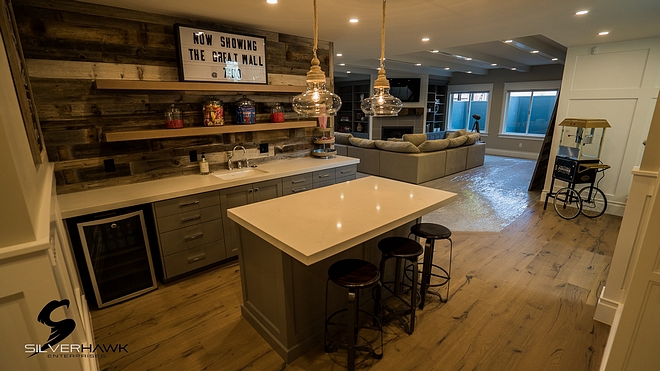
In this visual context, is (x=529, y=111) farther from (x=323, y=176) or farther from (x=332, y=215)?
(x=332, y=215)

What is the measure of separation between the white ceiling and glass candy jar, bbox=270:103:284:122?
839mm

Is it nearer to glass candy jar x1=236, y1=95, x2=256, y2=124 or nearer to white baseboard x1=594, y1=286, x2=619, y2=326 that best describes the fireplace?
glass candy jar x1=236, y1=95, x2=256, y2=124

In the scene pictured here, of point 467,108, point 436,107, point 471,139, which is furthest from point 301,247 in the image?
point 467,108

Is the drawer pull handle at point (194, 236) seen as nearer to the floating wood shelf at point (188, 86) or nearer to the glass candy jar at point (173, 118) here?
the glass candy jar at point (173, 118)

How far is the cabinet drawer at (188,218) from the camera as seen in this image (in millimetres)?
2533

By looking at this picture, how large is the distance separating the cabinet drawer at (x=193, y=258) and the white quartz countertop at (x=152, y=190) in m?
0.54

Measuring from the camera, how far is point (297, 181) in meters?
3.42

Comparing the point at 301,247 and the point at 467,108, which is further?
the point at 467,108

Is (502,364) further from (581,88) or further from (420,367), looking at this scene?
(581,88)

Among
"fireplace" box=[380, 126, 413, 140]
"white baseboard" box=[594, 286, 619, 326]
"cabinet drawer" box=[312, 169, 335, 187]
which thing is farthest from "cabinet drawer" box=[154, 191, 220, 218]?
"fireplace" box=[380, 126, 413, 140]

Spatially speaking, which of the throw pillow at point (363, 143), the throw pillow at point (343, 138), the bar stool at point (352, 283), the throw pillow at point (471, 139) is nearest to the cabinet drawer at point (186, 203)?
the bar stool at point (352, 283)

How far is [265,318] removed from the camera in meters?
2.07

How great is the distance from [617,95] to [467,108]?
648 cm

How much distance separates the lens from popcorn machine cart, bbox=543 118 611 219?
3936 mm
